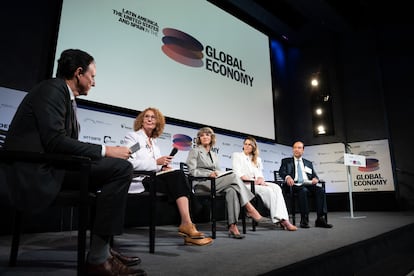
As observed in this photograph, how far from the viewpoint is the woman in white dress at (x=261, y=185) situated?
9.71 feet

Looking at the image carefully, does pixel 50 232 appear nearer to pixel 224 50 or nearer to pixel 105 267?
pixel 105 267

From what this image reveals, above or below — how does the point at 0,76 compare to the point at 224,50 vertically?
below

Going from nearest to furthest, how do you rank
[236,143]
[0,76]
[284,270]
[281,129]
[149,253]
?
1. [284,270]
2. [149,253]
3. [0,76]
4. [236,143]
5. [281,129]

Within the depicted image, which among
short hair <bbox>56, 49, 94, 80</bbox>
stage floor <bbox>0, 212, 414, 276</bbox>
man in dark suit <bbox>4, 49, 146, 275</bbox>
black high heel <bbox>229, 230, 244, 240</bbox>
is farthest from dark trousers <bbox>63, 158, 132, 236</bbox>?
black high heel <bbox>229, 230, 244, 240</bbox>

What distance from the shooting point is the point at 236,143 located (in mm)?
4809

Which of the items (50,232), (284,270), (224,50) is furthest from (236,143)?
(284,270)

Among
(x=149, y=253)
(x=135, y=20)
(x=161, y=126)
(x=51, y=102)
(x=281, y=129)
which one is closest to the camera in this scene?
(x=51, y=102)

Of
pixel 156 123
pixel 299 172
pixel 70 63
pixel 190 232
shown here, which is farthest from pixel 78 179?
pixel 299 172

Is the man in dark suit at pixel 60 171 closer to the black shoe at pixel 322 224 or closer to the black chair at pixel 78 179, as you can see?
the black chair at pixel 78 179

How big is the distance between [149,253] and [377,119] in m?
5.42

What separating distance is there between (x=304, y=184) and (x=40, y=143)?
298 cm

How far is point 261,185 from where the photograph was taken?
3.15 metres

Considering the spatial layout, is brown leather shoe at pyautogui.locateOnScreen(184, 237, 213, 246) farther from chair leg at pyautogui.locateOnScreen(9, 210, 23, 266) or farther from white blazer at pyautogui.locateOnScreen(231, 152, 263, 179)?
white blazer at pyautogui.locateOnScreen(231, 152, 263, 179)

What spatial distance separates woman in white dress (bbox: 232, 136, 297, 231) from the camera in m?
2.96
